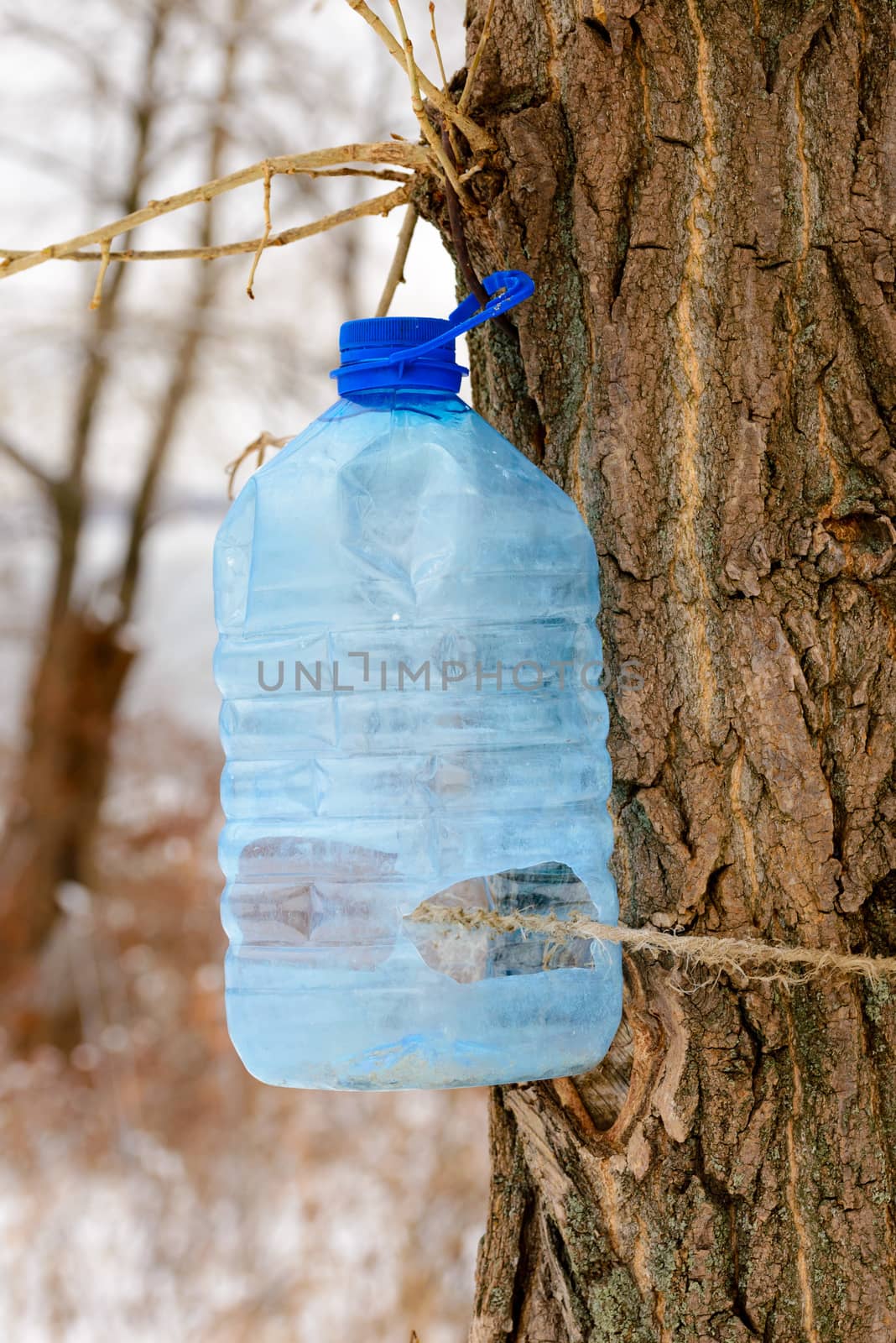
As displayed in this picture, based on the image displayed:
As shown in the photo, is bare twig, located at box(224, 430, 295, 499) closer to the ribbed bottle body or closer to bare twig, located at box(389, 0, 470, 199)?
the ribbed bottle body

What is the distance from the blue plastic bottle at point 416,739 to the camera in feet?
4.48

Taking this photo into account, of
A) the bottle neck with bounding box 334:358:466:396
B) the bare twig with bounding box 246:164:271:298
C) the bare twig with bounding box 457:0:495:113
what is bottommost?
the bottle neck with bounding box 334:358:466:396

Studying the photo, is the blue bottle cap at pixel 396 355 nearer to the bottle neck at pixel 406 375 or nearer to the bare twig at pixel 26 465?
the bottle neck at pixel 406 375

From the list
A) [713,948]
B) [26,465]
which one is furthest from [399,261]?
[26,465]

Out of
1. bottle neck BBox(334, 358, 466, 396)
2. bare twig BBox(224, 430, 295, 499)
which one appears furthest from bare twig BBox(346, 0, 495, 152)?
bare twig BBox(224, 430, 295, 499)

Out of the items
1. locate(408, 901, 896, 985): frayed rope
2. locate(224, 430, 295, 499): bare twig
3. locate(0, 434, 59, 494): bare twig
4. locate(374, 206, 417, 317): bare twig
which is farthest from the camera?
locate(0, 434, 59, 494): bare twig

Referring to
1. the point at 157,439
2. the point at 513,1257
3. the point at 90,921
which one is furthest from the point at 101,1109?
the point at 513,1257

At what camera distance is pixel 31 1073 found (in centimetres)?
594

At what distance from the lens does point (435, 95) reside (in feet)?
4.53

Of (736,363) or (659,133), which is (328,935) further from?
(659,133)

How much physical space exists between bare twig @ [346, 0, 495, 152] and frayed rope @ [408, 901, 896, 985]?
0.81 metres

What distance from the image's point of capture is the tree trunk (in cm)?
135

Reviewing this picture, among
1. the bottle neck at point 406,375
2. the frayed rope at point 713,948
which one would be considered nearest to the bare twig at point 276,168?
the bottle neck at point 406,375

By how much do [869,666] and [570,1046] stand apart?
1.61 ft
